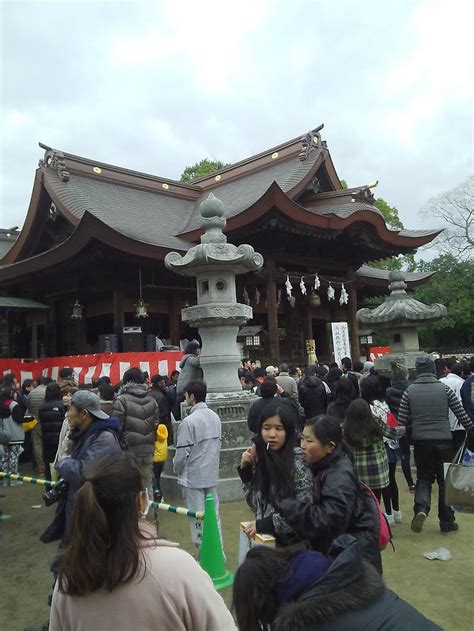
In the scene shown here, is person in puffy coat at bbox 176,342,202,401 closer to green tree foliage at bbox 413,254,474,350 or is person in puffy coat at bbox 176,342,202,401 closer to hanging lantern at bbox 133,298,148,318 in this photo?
hanging lantern at bbox 133,298,148,318

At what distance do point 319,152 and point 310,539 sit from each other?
646 inches

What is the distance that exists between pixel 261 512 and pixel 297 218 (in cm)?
1120

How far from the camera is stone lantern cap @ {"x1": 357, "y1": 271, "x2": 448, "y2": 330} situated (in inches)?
350

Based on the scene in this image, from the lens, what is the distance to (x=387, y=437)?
4.96 metres

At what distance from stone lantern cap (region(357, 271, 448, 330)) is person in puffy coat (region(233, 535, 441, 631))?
311 inches

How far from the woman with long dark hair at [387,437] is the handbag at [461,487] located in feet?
3.87

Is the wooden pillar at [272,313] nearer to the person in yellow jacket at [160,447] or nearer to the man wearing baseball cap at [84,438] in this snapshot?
the person in yellow jacket at [160,447]

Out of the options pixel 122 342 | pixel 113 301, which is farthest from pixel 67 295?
pixel 122 342

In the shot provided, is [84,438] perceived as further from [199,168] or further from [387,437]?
[199,168]

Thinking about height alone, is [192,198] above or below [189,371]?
above

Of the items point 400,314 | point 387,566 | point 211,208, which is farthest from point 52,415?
point 400,314

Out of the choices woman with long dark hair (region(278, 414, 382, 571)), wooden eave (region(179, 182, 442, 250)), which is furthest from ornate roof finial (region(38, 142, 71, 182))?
woman with long dark hair (region(278, 414, 382, 571))

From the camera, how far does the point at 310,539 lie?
2.34 m

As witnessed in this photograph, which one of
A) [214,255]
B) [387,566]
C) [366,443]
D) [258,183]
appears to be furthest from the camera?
[258,183]
